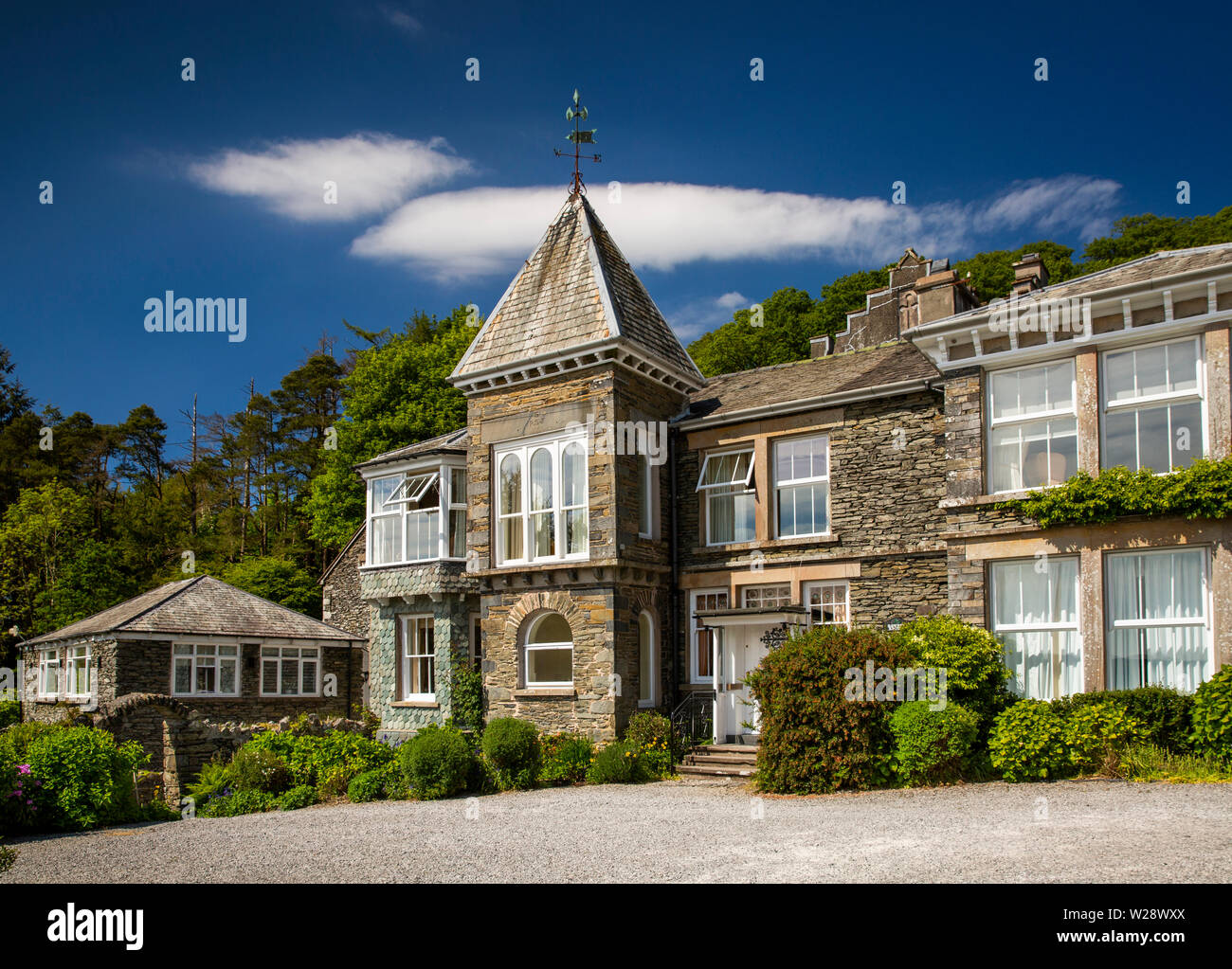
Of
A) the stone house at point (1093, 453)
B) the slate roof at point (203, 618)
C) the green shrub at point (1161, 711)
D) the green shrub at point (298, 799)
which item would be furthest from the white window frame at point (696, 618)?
the slate roof at point (203, 618)

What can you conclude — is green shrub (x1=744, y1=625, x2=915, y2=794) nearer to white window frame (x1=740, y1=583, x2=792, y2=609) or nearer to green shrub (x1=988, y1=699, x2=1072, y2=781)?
green shrub (x1=988, y1=699, x2=1072, y2=781)

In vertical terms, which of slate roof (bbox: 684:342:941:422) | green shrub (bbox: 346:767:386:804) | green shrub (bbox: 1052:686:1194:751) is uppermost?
slate roof (bbox: 684:342:941:422)

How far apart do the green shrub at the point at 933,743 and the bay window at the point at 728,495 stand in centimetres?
694

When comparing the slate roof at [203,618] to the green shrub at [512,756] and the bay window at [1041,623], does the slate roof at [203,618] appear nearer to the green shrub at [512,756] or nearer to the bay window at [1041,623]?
the green shrub at [512,756]

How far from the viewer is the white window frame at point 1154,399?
14.5 metres

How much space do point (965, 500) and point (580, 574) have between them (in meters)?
7.63

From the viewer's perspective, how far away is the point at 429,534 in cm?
2414

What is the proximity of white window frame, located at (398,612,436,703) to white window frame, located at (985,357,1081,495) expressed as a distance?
13.7m

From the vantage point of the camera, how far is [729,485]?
68.8 feet

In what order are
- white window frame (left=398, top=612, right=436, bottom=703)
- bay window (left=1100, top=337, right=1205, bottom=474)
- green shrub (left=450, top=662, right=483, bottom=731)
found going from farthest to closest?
1. white window frame (left=398, top=612, right=436, bottom=703)
2. green shrub (left=450, top=662, right=483, bottom=731)
3. bay window (left=1100, top=337, right=1205, bottom=474)

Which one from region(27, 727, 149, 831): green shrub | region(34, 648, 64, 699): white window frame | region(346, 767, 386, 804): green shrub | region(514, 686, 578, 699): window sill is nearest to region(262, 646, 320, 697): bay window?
region(34, 648, 64, 699): white window frame

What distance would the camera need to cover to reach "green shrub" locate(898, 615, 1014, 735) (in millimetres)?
14859

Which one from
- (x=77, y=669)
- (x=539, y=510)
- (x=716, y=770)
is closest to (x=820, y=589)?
(x=716, y=770)
